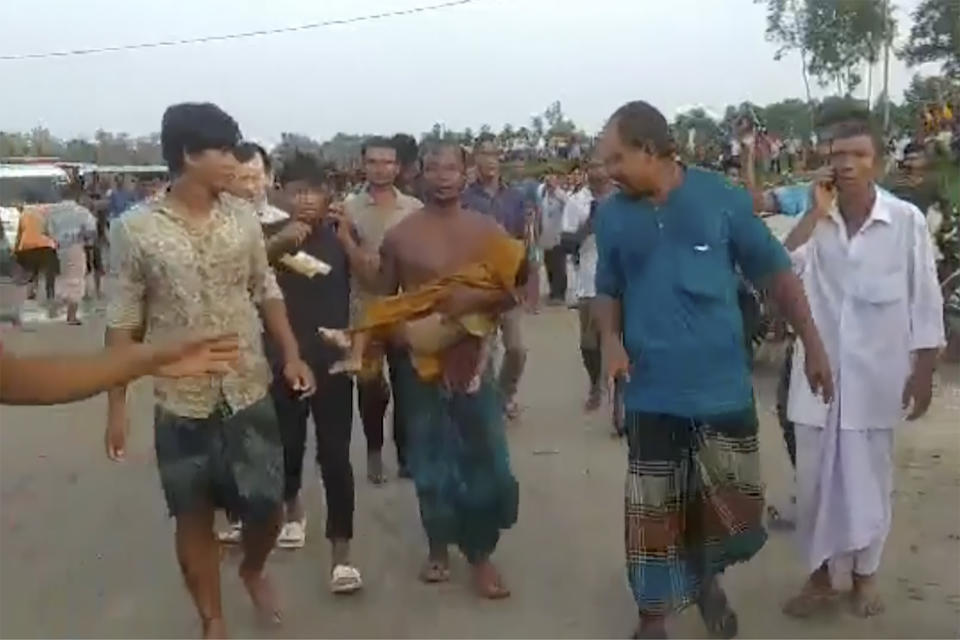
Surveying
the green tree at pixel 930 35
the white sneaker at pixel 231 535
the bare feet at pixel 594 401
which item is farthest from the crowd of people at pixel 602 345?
the green tree at pixel 930 35

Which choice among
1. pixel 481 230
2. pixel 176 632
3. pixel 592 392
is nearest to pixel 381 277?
pixel 481 230

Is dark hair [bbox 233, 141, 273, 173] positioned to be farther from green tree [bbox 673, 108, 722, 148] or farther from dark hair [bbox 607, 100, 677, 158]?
green tree [bbox 673, 108, 722, 148]

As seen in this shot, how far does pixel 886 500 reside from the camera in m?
5.07

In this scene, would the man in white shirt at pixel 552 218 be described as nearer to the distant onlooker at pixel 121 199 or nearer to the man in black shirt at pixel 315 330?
the distant onlooker at pixel 121 199

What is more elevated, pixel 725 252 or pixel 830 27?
pixel 830 27

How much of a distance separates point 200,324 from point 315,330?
55.2 inches

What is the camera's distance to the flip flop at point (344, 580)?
18.1 feet

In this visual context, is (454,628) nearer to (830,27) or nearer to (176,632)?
(176,632)

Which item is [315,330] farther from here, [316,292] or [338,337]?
[338,337]

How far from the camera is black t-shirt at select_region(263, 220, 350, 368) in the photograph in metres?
5.91

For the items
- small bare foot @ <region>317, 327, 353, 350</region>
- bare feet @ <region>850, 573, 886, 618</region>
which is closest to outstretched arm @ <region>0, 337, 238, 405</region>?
small bare foot @ <region>317, 327, 353, 350</region>

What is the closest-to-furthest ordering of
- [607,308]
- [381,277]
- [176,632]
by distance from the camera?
[607,308]
[176,632]
[381,277]

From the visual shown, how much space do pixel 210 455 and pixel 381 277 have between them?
1339 mm

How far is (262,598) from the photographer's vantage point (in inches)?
207
